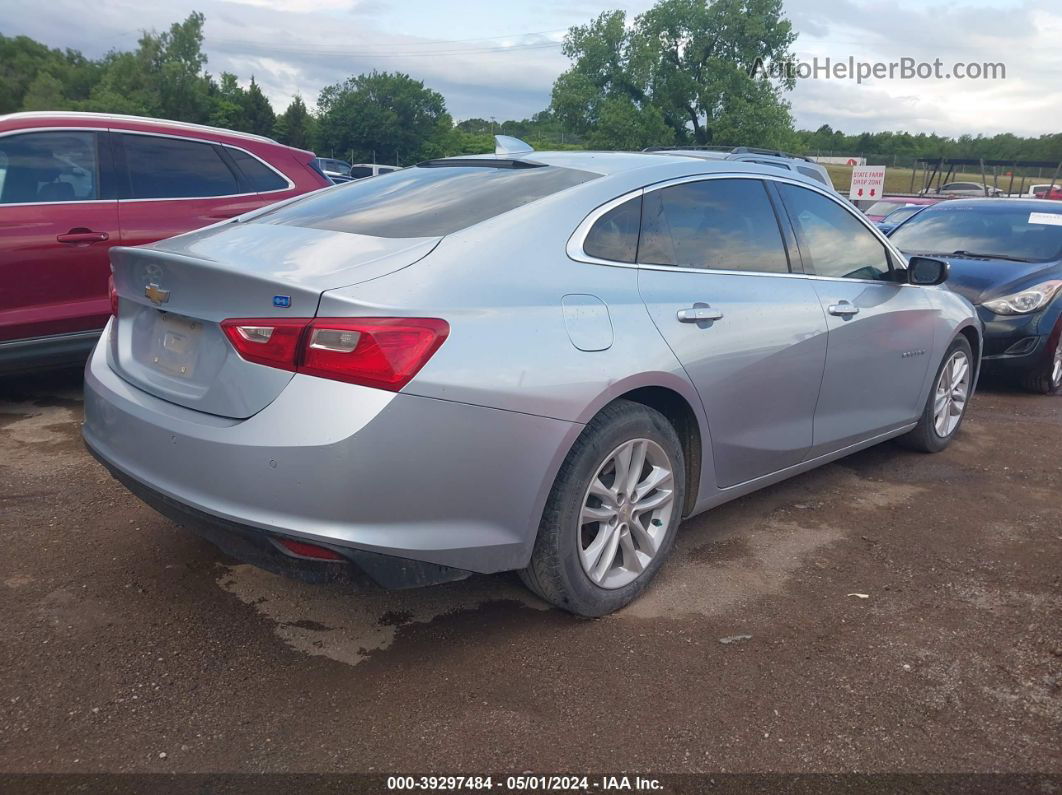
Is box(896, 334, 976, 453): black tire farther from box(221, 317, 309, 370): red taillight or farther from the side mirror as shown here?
box(221, 317, 309, 370): red taillight

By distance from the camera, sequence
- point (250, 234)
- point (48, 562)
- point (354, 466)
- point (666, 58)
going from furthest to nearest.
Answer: point (666, 58)
point (48, 562)
point (250, 234)
point (354, 466)

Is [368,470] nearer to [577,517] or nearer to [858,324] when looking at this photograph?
[577,517]

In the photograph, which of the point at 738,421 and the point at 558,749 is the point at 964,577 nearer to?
the point at 738,421

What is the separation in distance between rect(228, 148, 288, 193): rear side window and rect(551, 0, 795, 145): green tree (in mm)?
48011

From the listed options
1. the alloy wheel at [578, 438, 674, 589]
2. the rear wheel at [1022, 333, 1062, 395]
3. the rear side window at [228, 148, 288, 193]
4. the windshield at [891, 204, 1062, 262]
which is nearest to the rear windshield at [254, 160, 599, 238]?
the alloy wheel at [578, 438, 674, 589]

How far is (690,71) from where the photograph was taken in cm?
5312

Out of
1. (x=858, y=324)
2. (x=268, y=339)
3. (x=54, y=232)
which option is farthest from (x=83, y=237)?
(x=858, y=324)

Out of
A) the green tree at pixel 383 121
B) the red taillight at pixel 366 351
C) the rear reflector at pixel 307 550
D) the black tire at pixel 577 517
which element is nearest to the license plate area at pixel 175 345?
the red taillight at pixel 366 351

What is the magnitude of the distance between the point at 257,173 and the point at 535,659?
453cm

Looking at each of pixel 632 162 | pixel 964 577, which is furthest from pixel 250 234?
pixel 964 577

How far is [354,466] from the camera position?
7.54 feet

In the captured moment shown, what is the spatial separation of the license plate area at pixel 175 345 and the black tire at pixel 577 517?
1.18 meters

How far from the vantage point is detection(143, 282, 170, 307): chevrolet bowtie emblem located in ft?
8.91

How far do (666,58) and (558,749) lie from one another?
5639 cm
